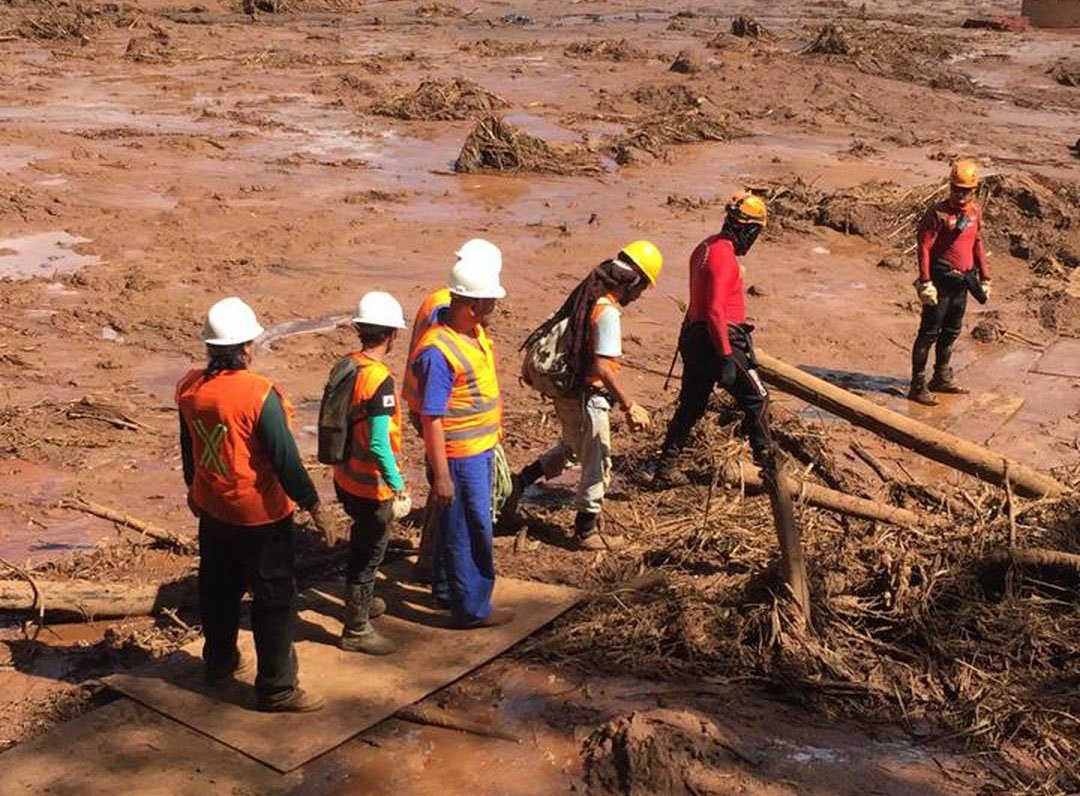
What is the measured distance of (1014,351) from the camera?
12.1 meters

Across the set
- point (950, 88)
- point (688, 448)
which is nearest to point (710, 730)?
point (688, 448)

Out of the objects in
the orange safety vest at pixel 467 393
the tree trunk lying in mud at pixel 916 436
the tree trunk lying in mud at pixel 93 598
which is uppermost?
the orange safety vest at pixel 467 393

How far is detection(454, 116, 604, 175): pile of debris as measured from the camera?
58.7 feet

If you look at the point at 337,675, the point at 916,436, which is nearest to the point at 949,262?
the point at 916,436

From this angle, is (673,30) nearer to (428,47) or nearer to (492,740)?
(428,47)

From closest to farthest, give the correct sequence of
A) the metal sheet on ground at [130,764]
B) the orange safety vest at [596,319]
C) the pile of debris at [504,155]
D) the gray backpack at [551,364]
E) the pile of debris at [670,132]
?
1. the metal sheet on ground at [130,764]
2. the orange safety vest at [596,319]
3. the gray backpack at [551,364]
4. the pile of debris at [504,155]
5. the pile of debris at [670,132]

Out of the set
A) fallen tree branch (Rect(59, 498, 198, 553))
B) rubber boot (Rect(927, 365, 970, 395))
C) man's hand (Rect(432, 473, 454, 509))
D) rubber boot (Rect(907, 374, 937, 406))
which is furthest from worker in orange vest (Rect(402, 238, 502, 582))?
rubber boot (Rect(927, 365, 970, 395))

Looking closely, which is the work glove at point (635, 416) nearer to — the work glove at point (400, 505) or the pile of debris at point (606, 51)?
the work glove at point (400, 505)

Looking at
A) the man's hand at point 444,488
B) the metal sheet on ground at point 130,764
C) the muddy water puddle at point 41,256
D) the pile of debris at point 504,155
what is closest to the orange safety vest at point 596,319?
the man's hand at point 444,488

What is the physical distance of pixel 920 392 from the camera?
10.7 meters

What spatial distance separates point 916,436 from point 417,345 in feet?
11.6

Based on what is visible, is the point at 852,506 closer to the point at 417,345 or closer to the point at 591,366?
the point at 591,366

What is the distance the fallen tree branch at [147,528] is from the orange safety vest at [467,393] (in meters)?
2.11

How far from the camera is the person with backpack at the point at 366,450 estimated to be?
18.2 feet
